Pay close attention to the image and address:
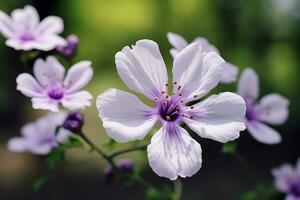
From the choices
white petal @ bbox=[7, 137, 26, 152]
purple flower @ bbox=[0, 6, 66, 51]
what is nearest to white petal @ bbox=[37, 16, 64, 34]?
purple flower @ bbox=[0, 6, 66, 51]

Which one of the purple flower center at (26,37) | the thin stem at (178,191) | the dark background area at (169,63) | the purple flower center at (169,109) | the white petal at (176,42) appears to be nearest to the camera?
the purple flower center at (169,109)

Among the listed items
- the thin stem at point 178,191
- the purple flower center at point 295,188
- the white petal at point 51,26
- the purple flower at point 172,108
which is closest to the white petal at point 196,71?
the purple flower at point 172,108

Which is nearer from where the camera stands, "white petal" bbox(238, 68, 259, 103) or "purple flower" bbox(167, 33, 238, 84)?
"purple flower" bbox(167, 33, 238, 84)

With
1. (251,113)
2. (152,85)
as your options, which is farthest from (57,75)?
(251,113)

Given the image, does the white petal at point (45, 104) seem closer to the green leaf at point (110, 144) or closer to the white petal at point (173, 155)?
the green leaf at point (110, 144)

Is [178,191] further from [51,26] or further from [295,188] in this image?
[51,26]

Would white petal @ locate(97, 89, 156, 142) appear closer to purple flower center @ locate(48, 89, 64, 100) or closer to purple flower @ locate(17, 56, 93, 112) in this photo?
purple flower @ locate(17, 56, 93, 112)

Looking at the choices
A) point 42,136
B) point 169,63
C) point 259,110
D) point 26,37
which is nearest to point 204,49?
point 259,110
